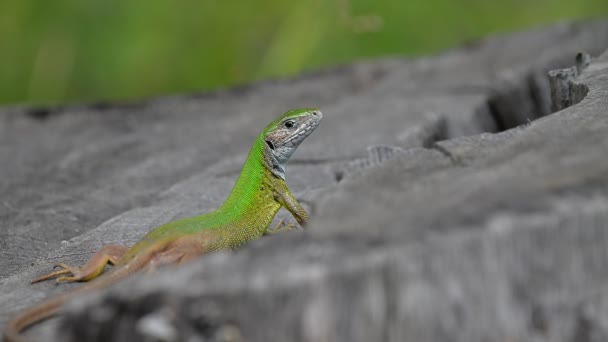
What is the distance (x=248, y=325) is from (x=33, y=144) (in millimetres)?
3920

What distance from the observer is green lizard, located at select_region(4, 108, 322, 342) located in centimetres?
274

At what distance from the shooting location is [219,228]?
326 centimetres

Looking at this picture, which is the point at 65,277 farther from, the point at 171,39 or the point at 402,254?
the point at 171,39

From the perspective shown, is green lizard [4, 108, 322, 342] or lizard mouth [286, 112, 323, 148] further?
lizard mouth [286, 112, 323, 148]

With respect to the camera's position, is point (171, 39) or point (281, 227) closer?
point (281, 227)

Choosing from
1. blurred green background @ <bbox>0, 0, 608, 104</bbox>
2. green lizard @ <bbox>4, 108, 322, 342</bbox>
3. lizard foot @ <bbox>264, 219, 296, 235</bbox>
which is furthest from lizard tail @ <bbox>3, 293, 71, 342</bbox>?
blurred green background @ <bbox>0, 0, 608, 104</bbox>

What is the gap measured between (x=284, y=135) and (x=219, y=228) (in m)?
0.89

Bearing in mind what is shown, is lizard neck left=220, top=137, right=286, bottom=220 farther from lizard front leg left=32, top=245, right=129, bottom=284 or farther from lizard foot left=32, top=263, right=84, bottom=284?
lizard foot left=32, top=263, right=84, bottom=284

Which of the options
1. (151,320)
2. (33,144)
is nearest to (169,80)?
(33,144)

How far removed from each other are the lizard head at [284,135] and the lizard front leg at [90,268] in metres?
1.12

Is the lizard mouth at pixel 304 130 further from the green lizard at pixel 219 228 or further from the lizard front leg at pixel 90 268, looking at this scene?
the lizard front leg at pixel 90 268

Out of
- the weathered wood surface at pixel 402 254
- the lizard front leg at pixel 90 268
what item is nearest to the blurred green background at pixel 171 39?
the weathered wood surface at pixel 402 254

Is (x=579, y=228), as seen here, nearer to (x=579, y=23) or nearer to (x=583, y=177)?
(x=583, y=177)

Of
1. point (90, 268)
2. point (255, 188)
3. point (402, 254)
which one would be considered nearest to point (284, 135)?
point (255, 188)
